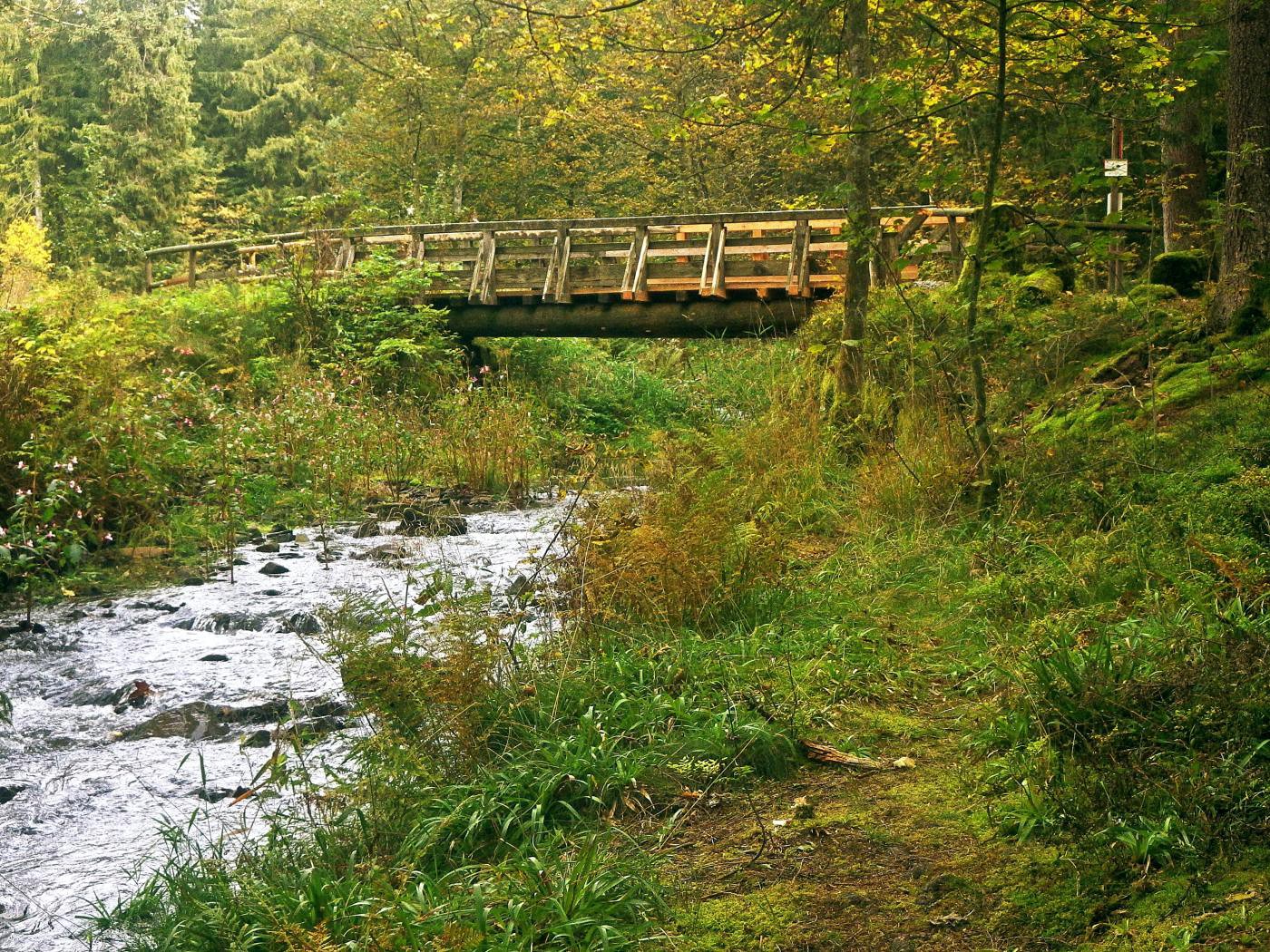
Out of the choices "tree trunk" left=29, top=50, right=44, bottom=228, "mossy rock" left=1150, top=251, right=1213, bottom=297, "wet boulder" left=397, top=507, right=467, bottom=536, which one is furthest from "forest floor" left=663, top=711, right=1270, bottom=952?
"tree trunk" left=29, top=50, right=44, bottom=228

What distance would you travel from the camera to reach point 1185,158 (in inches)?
496

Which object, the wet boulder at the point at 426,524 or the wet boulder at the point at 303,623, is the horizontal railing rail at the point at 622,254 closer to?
the wet boulder at the point at 426,524

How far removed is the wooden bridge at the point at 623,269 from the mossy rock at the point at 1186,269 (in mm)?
3754

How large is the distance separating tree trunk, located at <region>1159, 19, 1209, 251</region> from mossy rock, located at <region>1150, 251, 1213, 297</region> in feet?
7.04

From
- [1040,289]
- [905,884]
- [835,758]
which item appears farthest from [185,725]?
[1040,289]

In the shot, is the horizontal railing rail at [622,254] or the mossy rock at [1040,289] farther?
the horizontal railing rail at [622,254]

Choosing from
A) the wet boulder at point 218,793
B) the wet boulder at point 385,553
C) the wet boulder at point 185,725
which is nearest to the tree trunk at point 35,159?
the wet boulder at point 385,553

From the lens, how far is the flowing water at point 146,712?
4.44 m

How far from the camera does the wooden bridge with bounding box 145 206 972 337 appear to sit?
15.1 meters

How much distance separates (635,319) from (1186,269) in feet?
27.7

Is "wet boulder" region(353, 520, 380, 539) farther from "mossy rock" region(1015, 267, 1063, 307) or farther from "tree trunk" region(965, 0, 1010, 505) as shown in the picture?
"mossy rock" region(1015, 267, 1063, 307)

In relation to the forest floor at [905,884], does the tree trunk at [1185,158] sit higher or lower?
higher

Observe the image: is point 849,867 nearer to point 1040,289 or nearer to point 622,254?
point 1040,289

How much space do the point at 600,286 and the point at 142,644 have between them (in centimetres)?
1036
